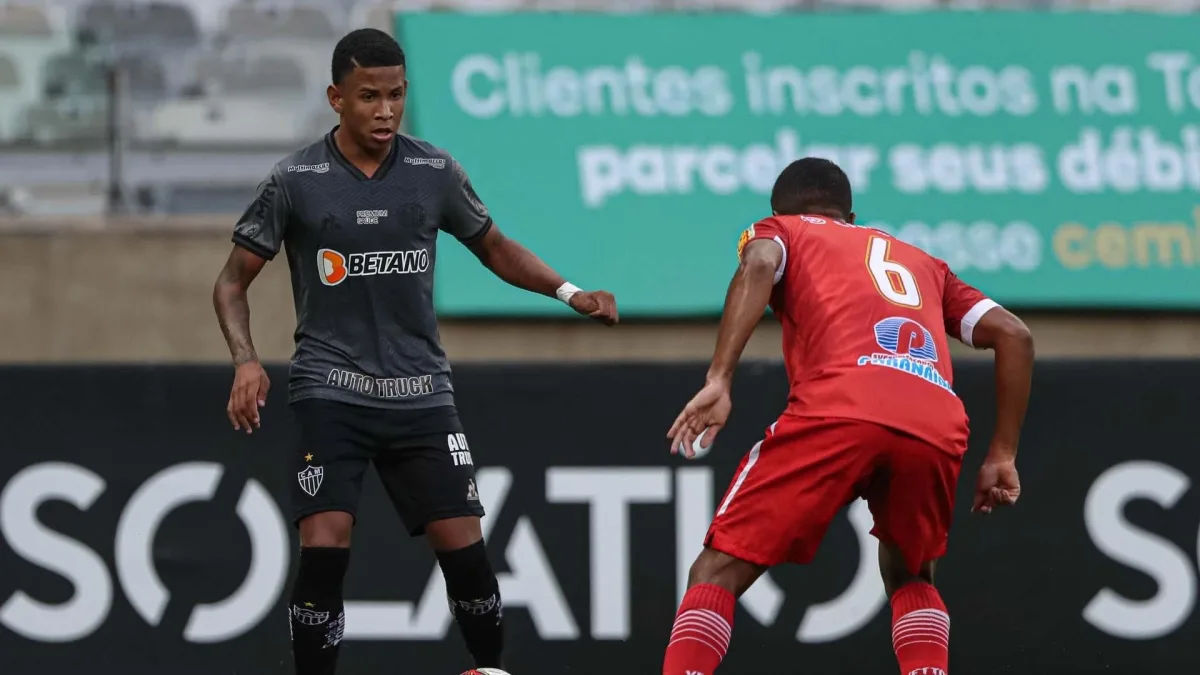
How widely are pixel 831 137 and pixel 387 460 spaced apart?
469cm

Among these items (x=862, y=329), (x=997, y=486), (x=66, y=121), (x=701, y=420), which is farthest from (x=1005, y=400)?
(x=66, y=121)

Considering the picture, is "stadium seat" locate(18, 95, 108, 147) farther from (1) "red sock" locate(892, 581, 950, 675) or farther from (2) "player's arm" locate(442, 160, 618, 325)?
(1) "red sock" locate(892, 581, 950, 675)

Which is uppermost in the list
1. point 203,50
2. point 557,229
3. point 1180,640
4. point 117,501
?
point 203,50

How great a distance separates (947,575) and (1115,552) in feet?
2.13

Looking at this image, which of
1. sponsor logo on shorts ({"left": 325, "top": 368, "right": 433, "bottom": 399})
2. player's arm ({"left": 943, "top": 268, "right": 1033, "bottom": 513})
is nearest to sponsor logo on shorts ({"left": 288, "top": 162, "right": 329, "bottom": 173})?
sponsor logo on shorts ({"left": 325, "top": 368, "right": 433, "bottom": 399})

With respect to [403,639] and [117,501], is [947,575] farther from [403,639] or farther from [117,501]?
[117,501]

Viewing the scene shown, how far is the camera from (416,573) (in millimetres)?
6492

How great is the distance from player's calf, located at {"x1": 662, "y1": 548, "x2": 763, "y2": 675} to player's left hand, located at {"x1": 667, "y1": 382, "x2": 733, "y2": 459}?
507 millimetres

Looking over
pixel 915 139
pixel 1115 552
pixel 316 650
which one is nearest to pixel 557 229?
pixel 915 139

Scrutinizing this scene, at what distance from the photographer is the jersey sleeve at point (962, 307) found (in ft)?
16.8

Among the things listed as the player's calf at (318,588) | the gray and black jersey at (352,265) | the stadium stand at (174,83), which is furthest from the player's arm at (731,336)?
the stadium stand at (174,83)

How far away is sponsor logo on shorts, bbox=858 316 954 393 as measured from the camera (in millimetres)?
4793

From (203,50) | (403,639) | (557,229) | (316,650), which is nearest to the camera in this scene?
(316,650)

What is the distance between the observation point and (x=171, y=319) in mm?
9070
